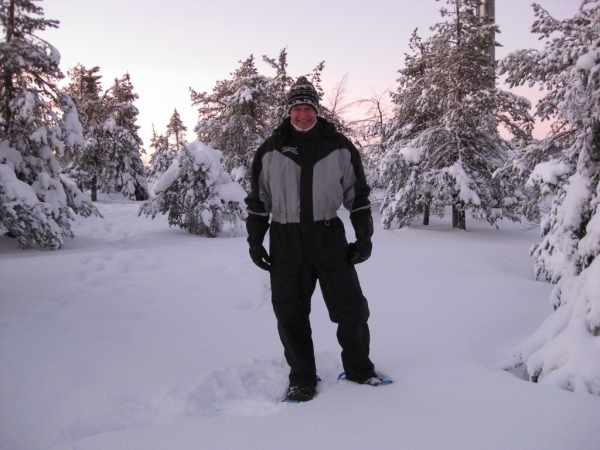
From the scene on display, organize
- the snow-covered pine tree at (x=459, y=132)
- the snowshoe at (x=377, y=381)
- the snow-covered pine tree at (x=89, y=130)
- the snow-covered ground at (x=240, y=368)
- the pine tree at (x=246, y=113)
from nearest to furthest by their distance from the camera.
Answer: the snow-covered ground at (x=240, y=368)
the snowshoe at (x=377, y=381)
the snow-covered pine tree at (x=459, y=132)
the pine tree at (x=246, y=113)
the snow-covered pine tree at (x=89, y=130)

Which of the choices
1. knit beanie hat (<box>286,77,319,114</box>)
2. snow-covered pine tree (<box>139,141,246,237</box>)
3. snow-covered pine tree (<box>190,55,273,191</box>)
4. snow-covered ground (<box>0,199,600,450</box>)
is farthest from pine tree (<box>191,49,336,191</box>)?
knit beanie hat (<box>286,77,319,114</box>)

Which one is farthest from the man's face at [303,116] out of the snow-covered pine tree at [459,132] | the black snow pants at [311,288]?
the snow-covered pine tree at [459,132]

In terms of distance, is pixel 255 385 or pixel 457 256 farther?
pixel 457 256

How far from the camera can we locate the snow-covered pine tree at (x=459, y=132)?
41.1 ft

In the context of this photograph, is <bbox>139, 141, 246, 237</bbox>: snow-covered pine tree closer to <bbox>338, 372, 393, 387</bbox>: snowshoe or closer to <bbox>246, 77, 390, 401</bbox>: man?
<bbox>246, 77, 390, 401</bbox>: man

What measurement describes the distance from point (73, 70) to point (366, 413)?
89.6ft

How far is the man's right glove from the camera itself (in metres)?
2.97

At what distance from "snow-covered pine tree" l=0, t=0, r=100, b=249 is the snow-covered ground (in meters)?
3.83

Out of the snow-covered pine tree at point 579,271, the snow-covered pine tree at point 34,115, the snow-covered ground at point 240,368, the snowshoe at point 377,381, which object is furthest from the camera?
the snow-covered pine tree at point 34,115

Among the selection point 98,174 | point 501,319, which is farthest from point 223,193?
point 98,174

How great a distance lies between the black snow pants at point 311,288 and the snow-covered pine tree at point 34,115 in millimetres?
7915

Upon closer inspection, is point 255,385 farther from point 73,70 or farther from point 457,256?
point 73,70

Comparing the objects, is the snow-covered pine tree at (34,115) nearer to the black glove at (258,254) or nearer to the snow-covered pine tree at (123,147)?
the black glove at (258,254)

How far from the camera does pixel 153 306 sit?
5086 millimetres
